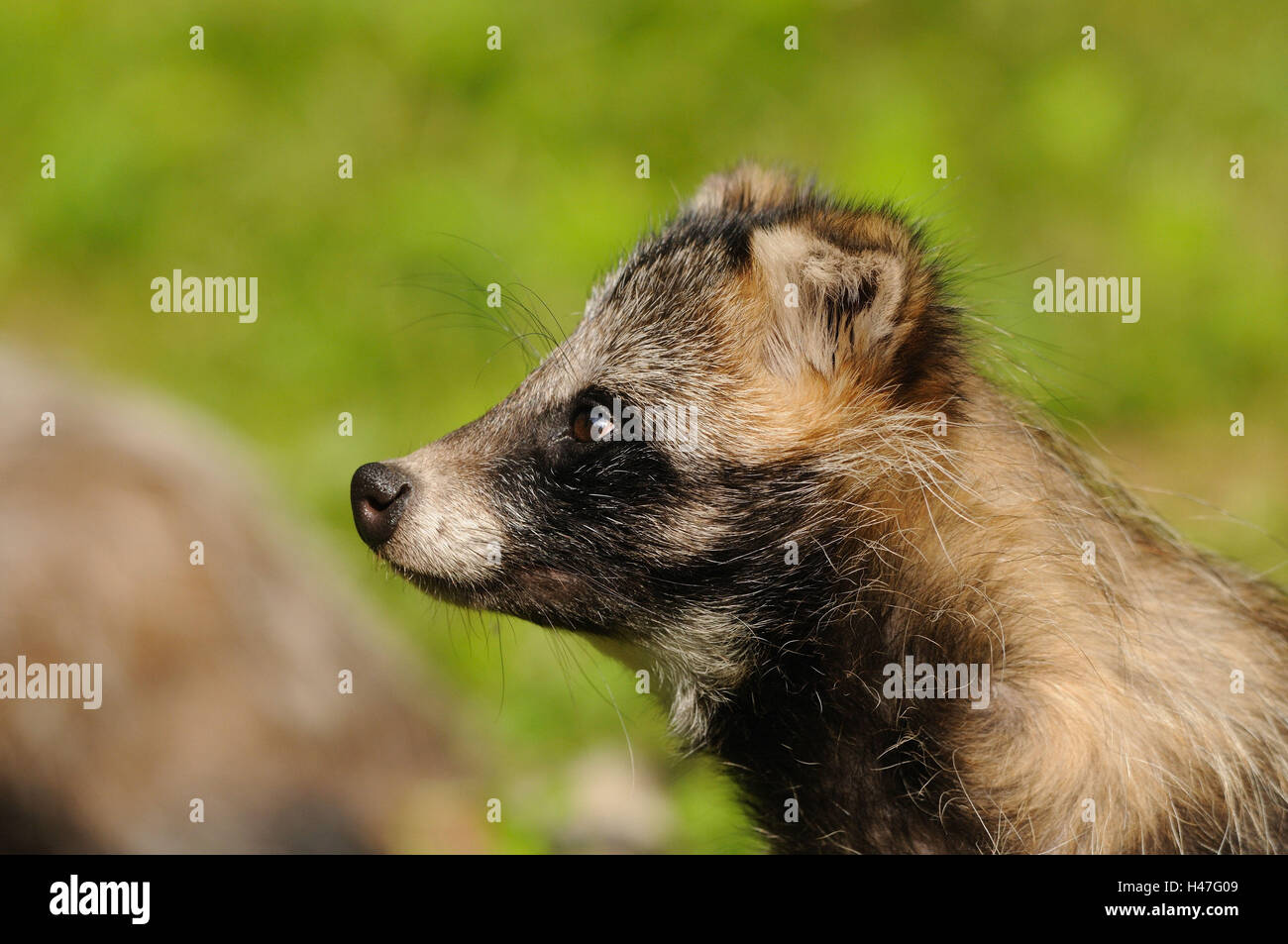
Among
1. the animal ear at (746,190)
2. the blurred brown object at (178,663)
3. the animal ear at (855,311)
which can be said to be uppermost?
the animal ear at (746,190)

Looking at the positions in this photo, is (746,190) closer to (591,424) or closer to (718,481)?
(591,424)

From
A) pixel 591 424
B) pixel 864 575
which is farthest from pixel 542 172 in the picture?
pixel 864 575

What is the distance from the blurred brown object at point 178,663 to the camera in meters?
6.52

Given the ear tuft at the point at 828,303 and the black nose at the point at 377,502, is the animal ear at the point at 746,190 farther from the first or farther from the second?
the black nose at the point at 377,502

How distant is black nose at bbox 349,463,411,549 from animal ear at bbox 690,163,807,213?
1756 millimetres

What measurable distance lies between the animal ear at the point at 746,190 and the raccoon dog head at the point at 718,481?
89 cm

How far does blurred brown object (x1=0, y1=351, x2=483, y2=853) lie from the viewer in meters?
6.52

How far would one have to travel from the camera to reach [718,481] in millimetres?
4262

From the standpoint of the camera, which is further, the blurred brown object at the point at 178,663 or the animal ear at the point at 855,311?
the blurred brown object at the point at 178,663

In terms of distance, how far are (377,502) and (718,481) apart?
1.06 m

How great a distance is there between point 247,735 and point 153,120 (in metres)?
6.37

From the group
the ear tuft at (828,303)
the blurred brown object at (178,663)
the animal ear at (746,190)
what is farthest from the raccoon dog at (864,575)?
the blurred brown object at (178,663)

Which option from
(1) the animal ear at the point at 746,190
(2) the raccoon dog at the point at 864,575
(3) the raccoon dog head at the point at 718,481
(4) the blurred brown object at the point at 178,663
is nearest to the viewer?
(2) the raccoon dog at the point at 864,575

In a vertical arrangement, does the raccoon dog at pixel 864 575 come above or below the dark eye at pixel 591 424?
below
